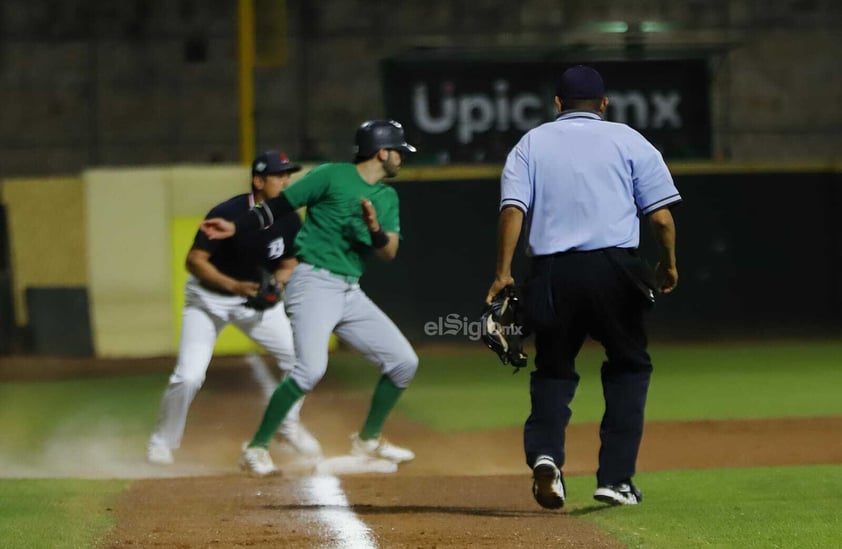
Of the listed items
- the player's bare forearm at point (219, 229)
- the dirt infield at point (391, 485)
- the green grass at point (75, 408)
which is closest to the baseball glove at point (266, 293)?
the player's bare forearm at point (219, 229)

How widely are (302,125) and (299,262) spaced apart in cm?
1762

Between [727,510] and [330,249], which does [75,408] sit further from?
[727,510]

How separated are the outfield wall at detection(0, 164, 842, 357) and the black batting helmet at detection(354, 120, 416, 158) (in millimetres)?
8134

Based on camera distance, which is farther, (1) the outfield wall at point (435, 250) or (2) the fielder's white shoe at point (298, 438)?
(1) the outfield wall at point (435, 250)

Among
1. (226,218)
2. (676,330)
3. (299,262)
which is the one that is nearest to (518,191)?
(299,262)

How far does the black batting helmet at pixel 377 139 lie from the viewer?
7.25 metres

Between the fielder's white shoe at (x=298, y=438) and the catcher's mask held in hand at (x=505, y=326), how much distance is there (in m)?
2.75

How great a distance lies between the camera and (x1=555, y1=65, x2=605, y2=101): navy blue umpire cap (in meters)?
5.83

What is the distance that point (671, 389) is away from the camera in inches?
475

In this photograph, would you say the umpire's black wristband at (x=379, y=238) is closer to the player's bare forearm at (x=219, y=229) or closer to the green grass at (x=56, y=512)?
the player's bare forearm at (x=219, y=229)

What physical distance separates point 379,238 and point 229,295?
1380 millimetres

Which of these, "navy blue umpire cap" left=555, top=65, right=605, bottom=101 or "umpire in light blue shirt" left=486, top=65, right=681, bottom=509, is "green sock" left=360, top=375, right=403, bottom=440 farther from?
"navy blue umpire cap" left=555, top=65, right=605, bottom=101

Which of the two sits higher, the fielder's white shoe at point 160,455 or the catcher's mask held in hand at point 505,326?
the catcher's mask held in hand at point 505,326

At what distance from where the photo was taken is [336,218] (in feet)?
23.8
